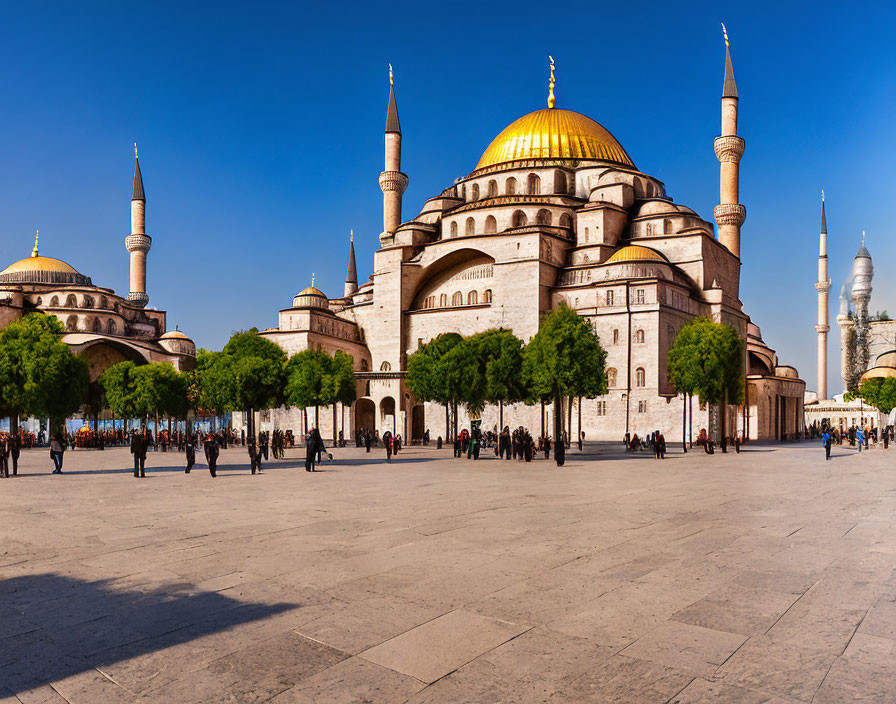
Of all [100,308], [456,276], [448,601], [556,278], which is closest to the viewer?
[448,601]

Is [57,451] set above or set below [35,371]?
below

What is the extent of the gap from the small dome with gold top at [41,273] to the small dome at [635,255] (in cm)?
4495

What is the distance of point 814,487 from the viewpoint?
16422 millimetres

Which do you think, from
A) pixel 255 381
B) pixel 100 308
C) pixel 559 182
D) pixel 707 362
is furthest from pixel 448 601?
pixel 100 308

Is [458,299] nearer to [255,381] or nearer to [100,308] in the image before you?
[255,381]

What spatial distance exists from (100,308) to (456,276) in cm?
3034

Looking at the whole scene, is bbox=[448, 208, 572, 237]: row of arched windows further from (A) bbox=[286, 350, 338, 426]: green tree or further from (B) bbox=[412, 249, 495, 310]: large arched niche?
(A) bbox=[286, 350, 338, 426]: green tree

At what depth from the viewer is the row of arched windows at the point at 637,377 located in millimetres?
41156

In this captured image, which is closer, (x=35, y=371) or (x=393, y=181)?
(x=35, y=371)

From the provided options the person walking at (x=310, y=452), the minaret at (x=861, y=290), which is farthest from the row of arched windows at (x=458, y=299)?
the minaret at (x=861, y=290)

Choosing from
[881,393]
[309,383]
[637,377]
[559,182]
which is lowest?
[881,393]

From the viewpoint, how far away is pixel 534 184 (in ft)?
173

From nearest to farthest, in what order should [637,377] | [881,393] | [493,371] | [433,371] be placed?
1. [493,371]
2. [433,371]
3. [637,377]
4. [881,393]

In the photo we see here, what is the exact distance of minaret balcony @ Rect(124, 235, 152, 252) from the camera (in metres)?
62.4
